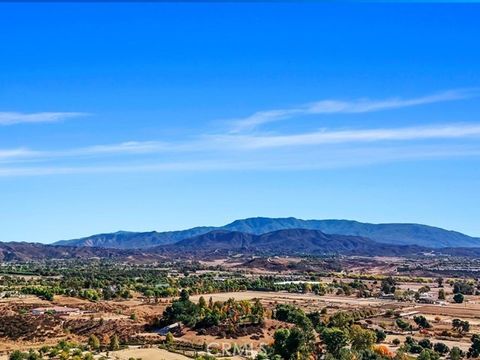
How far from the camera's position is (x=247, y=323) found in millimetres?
56750

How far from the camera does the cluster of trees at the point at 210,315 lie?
56.6 meters

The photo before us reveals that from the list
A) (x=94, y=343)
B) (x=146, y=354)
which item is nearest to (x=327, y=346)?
(x=146, y=354)

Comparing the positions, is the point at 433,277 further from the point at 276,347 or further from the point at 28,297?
the point at 276,347

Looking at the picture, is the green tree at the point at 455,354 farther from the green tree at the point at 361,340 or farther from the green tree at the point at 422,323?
the green tree at the point at 422,323

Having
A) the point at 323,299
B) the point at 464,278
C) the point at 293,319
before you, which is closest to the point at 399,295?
the point at 323,299

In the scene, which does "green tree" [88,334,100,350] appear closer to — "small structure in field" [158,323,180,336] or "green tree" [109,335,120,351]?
"green tree" [109,335,120,351]

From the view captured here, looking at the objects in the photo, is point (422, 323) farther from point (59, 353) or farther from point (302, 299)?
Result: point (59, 353)

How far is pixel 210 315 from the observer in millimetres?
57000

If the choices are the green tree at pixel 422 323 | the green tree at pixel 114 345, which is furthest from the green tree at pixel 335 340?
the green tree at pixel 422 323

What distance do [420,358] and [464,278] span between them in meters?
97.5

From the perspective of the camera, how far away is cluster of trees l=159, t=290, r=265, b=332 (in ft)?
186

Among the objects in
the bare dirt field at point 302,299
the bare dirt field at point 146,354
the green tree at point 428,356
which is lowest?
the bare dirt field at point 146,354

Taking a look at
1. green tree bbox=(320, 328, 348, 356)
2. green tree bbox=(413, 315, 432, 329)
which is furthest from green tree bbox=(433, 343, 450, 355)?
green tree bbox=(413, 315, 432, 329)

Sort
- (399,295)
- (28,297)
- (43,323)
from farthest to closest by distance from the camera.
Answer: (399,295) < (28,297) < (43,323)
